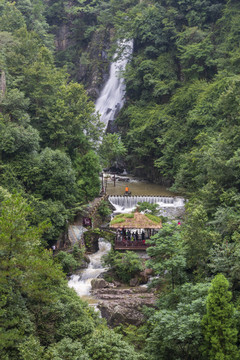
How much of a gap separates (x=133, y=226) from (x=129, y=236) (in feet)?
4.83

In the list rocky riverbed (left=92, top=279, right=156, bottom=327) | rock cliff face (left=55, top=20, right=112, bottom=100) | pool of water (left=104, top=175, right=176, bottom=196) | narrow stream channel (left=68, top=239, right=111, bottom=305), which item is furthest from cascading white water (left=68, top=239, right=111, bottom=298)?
rock cliff face (left=55, top=20, right=112, bottom=100)

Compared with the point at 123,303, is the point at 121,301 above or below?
below

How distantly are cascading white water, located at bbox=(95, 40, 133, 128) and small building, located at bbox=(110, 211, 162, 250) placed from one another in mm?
23210

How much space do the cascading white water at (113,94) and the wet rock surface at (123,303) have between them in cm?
2802

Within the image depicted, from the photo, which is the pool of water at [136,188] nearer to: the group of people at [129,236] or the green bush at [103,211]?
the green bush at [103,211]

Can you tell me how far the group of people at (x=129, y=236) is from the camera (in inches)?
839

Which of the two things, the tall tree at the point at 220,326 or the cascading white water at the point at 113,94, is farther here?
the cascading white water at the point at 113,94

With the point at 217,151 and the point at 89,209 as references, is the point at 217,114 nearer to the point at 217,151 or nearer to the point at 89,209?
the point at 217,151

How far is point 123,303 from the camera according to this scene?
49.0 feet

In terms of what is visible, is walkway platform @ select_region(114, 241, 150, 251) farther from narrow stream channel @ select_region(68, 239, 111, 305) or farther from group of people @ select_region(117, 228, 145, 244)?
narrow stream channel @ select_region(68, 239, 111, 305)

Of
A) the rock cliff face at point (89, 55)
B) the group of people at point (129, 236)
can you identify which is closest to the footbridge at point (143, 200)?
the group of people at point (129, 236)

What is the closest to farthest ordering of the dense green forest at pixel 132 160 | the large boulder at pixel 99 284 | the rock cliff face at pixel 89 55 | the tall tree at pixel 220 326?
the tall tree at pixel 220 326
the dense green forest at pixel 132 160
the large boulder at pixel 99 284
the rock cliff face at pixel 89 55

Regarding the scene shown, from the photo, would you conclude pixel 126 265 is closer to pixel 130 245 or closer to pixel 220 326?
pixel 130 245

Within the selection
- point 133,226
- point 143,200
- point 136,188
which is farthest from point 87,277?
point 136,188
